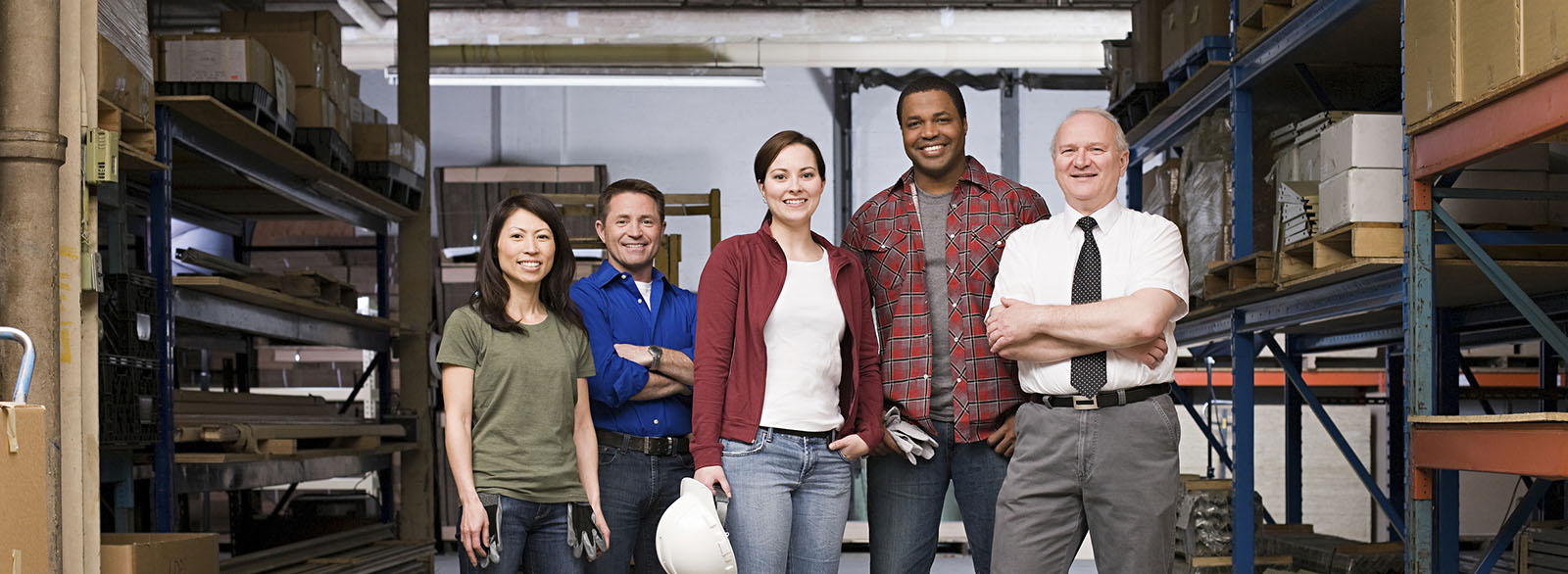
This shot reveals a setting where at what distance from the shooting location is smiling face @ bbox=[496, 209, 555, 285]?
379 centimetres

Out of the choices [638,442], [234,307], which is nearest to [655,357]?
[638,442]

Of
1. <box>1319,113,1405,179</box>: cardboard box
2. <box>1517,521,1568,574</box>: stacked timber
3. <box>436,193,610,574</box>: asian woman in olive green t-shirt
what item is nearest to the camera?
<box>436,193,610,574</box>: asian woman in olive green t-shirt

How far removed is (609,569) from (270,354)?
9.84 metres

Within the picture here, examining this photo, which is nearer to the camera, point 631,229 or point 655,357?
point 655,357

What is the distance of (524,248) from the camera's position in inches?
149

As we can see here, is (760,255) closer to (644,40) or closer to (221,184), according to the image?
(221,184)

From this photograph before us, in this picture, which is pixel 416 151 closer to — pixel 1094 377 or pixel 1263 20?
pixel 1263 20

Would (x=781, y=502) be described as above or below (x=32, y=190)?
below

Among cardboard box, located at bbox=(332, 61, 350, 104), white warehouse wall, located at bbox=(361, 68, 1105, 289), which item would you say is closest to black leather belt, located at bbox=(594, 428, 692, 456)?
cardboard box, located at bbox=(332, 61, 350, 104)

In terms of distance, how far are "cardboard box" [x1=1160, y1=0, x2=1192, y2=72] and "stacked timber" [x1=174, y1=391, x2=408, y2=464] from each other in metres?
5.07

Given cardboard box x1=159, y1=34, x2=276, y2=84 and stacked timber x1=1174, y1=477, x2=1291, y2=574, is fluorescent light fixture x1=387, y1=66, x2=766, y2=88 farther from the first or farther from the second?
stacked timber x1=1174, y1=477, x2=1291, y2=574

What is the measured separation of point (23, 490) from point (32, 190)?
1.09 meters

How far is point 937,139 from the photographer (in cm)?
391

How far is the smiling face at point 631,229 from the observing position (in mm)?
4367
